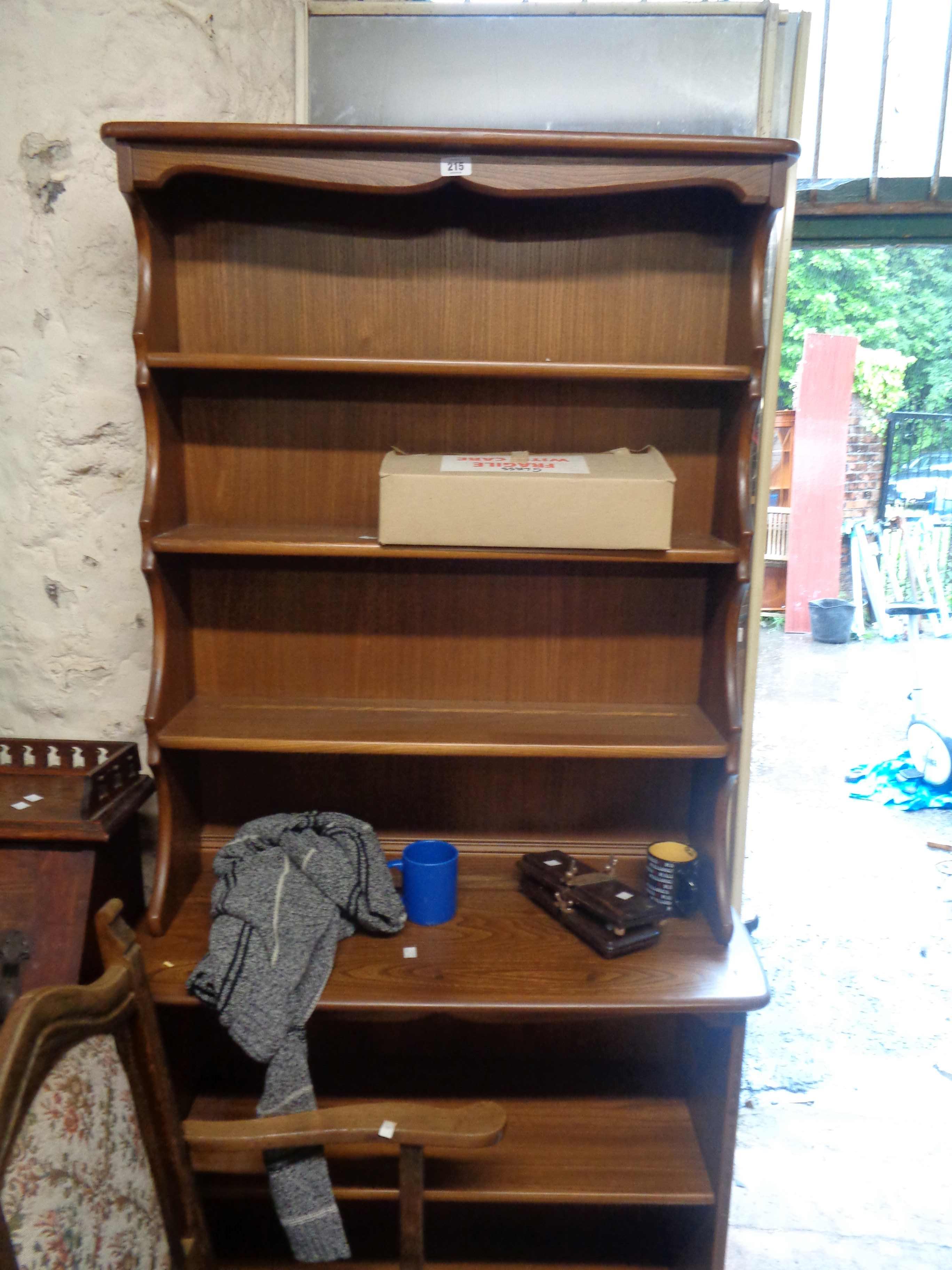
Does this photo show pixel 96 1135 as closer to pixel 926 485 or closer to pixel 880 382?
pixel 926 485

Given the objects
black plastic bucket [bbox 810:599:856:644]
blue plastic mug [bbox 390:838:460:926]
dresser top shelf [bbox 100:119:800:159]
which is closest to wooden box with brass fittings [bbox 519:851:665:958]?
blue plastic mug [bbox 390:838:460:926]

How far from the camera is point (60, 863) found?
1.47 m

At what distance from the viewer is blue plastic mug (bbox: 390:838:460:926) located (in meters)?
1.60

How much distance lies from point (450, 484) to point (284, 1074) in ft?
3.14

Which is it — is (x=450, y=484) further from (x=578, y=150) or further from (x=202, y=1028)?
(x=202, y=1028)

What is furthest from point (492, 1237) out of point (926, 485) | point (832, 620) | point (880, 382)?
point (880, 382)

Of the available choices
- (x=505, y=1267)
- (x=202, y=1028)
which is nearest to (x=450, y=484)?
(x=202, y=1028)

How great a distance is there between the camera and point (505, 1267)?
176cm

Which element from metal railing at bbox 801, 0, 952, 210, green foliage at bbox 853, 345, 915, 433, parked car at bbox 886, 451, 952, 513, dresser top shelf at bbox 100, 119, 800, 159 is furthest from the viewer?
green foliage at bbox 853, 345, 915, 433

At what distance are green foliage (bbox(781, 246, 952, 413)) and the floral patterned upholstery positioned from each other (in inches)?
351

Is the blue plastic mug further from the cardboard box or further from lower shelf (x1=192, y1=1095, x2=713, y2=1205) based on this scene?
the cardboard box

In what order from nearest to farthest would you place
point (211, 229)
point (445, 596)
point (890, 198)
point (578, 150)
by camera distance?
point (578, 150) < point (211, 229) < point (445, 596) < point (890, 198)

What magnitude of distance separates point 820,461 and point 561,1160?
21.4 ft

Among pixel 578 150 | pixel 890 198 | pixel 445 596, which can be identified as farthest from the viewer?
pixel 890 198
